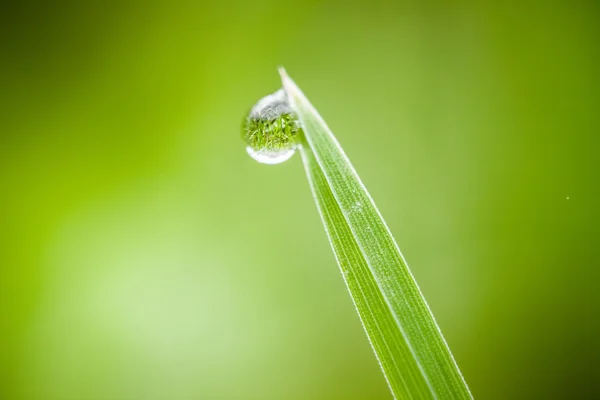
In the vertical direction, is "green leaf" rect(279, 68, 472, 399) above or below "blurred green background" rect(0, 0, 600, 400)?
below

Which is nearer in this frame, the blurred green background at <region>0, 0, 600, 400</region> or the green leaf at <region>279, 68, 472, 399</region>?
the green leaf at <region>279, 68, 472, 399</region>

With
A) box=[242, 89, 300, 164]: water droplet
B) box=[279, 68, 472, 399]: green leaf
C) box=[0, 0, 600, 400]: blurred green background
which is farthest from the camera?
box=[0, 0, 600, 400]: blurred green background

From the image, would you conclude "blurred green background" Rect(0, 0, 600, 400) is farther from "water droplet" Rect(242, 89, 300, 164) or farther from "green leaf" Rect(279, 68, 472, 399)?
"green leaf" Rect(279, 68, 472, 399)

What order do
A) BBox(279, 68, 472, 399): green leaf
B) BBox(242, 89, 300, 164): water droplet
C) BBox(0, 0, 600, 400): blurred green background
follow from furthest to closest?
1. BBox(0, 0, 600, 400): blurred green background
2. BBox(242, 89, 300, 164): water droplet
3. BBox(279, 68, 472, 399): green leaf

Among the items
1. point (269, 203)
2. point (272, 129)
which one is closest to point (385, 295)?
point (272, 129)

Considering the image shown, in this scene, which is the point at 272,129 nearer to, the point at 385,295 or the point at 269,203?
the point at 385,295

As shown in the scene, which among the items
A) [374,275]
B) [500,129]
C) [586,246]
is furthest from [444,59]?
[374,275]

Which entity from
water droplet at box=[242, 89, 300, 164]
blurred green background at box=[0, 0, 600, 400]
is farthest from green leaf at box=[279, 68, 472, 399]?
blurred green background at box=[0, 0, 600, 400]
